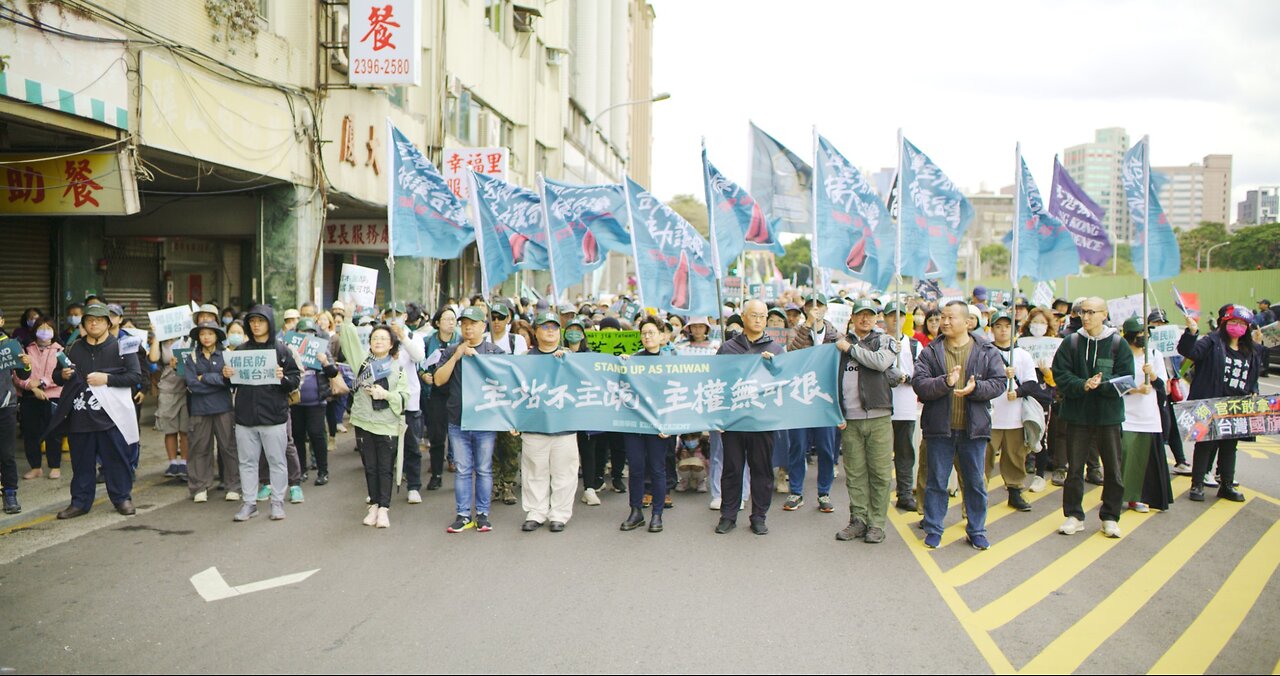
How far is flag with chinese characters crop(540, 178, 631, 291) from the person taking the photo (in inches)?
416

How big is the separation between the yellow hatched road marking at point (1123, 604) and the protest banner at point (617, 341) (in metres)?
4.63

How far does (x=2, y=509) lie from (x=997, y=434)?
30.6ft

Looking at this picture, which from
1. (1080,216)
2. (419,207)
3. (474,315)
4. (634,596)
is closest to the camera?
(634,596)

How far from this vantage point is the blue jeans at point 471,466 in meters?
8.02

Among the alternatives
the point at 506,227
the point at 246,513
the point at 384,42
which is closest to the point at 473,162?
the point at 384,42

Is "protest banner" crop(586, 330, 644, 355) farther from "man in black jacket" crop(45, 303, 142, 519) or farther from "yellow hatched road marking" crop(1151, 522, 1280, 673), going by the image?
"yellow hatched road marking" crop(1151, 522, 1280, 673)

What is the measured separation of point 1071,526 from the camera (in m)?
7.73

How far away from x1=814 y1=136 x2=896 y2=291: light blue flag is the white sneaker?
10.7 feet

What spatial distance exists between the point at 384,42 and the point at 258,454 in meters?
9.55

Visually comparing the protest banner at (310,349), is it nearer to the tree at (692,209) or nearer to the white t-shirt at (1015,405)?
the white t-shirt at (1015,405)

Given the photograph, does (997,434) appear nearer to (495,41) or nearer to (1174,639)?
(1174,639)

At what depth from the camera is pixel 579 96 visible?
47.1 meters

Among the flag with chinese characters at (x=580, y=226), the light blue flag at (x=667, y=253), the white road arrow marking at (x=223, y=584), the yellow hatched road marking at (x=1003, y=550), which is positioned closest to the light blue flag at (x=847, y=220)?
the light blue flag at (x=667, y=253)

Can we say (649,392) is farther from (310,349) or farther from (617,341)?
(310,349)
